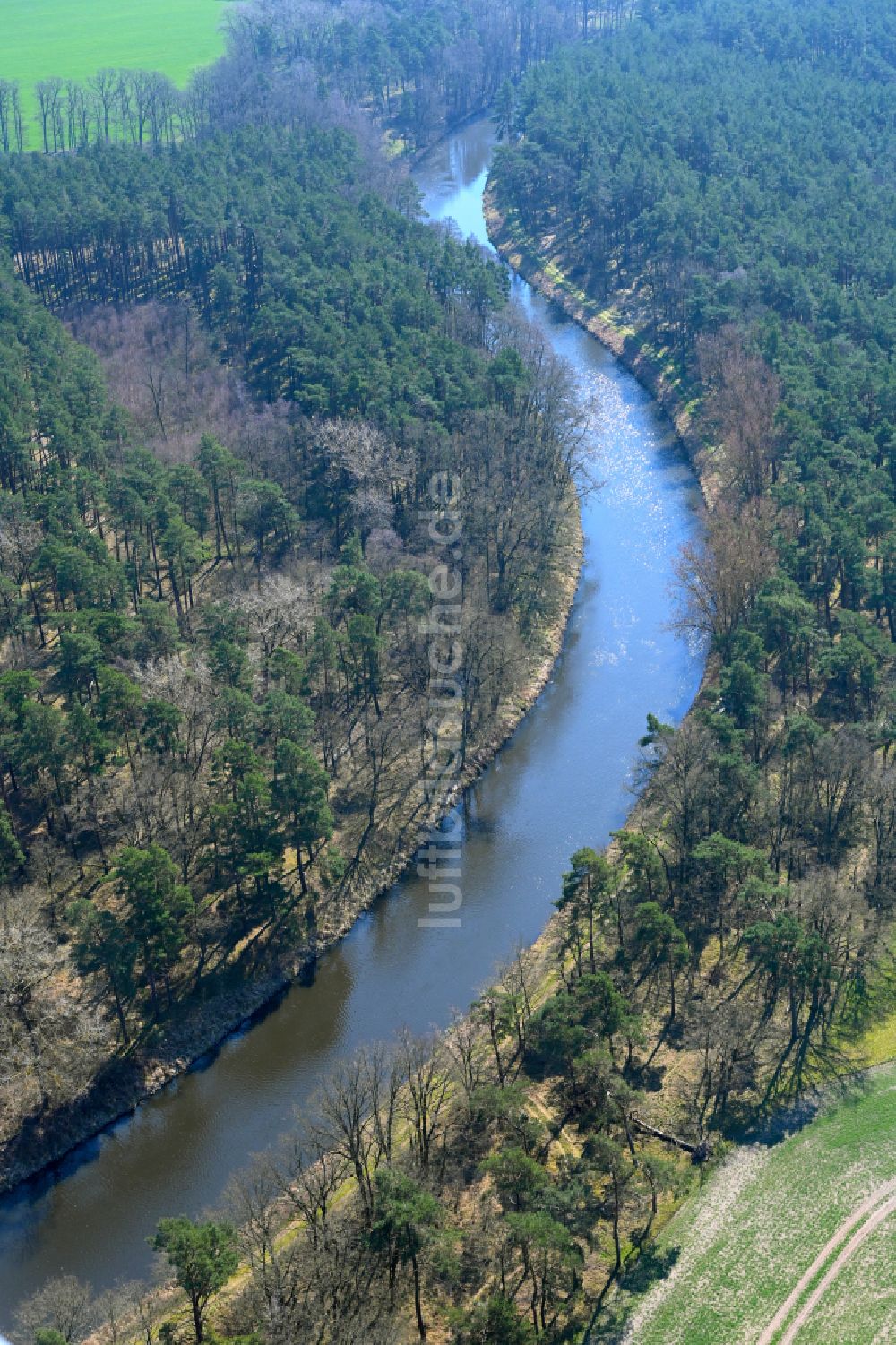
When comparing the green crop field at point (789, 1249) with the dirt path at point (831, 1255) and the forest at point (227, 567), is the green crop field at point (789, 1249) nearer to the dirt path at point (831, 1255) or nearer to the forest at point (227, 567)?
the dirt path at point (831, 1255)

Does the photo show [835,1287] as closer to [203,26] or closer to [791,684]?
[791,684]

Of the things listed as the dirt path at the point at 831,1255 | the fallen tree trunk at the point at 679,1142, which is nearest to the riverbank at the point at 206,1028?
the fallen tree trunk at the point at 679,1142

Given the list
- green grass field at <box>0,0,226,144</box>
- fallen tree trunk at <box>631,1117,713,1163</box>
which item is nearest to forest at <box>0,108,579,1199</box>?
fallen tree trunk at <box>631,1117,713,1163</box>

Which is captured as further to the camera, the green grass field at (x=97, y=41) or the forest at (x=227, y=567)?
the green grass field at (x=97, y=41)

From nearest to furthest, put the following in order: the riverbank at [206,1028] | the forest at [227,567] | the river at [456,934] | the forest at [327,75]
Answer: the river at [456,934] < the riverbank at [206,1028] < the forest at [227,567] < the forest at [327,75]

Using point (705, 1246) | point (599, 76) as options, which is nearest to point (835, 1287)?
point (705, 1246)
